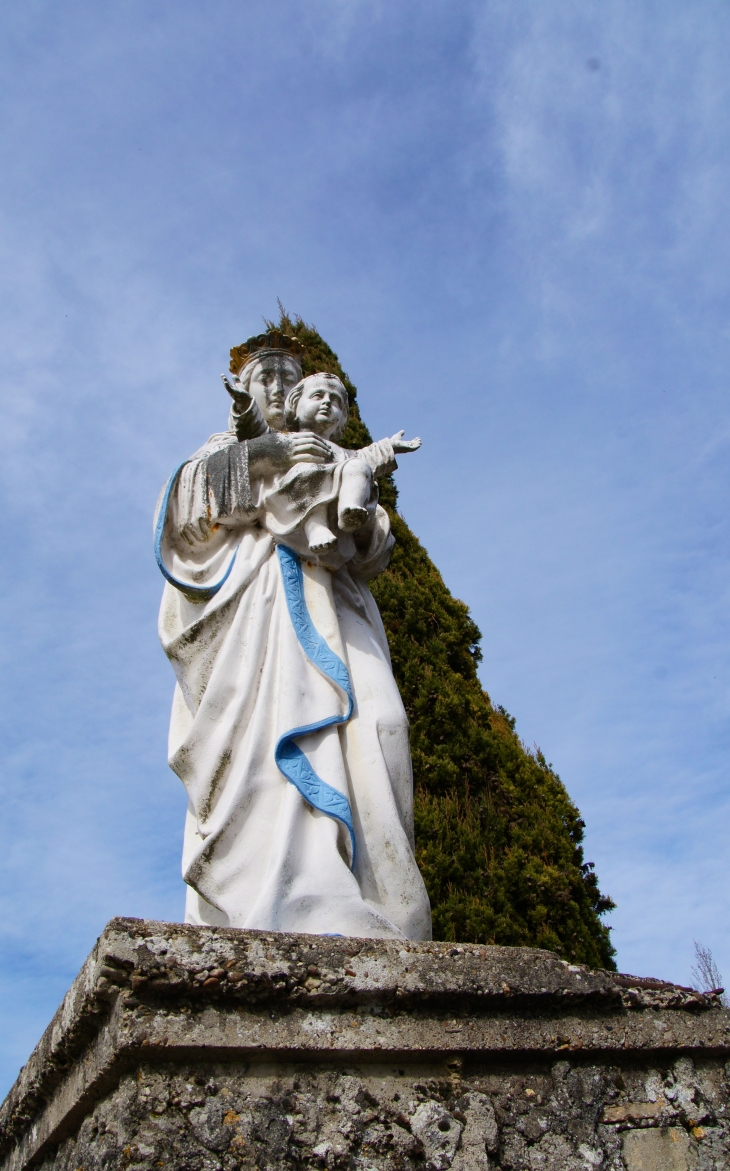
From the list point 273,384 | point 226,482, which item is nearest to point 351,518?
point 226,482

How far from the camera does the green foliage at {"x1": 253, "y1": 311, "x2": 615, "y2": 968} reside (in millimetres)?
7867

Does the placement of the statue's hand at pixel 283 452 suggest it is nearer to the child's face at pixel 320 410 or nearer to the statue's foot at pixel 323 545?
the child's face at pixel 320 410

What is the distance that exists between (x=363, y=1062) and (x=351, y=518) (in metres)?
2.13

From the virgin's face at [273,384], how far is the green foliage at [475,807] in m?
4.33

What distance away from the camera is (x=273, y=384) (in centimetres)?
485

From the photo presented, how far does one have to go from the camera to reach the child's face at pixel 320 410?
14.8 ft

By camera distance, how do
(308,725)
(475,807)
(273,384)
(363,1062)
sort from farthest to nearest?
(475,807) < (273,384) < (308,725) < (363,1062)

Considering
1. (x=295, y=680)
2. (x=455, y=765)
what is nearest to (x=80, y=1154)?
(x=295, y=680)

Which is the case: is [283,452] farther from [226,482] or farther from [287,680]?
[287,680]

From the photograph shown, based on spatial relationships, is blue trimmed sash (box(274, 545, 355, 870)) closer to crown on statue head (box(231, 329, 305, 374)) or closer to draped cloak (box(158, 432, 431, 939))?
draped cloak (box(158, 432, 431, 939))

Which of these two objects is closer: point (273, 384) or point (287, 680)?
point (287, 680)

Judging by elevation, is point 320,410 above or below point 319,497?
above

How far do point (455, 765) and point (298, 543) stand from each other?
16.6ft

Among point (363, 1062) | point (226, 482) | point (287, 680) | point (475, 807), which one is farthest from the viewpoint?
point (475, 807)
